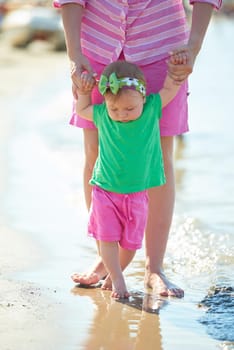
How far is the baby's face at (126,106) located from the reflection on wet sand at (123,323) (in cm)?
73

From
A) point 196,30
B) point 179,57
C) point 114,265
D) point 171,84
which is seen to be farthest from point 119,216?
point 196,30

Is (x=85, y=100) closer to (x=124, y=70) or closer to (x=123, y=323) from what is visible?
(x=124, y=70)

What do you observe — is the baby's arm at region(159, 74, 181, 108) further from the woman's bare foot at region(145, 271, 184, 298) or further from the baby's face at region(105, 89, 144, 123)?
the woman's bare foot at region(145, 271, 184, 298)

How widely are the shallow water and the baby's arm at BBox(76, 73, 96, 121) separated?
74 centimetres

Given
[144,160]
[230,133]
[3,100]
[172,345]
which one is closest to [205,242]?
[144,160]

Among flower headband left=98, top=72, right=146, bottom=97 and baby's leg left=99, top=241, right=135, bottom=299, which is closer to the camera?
flower headband left=98, top=72, right=146, bottom=97

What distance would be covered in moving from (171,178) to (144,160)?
0.36m

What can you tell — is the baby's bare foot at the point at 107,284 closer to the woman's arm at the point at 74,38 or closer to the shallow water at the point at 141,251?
the shallow water at the point at 141,251

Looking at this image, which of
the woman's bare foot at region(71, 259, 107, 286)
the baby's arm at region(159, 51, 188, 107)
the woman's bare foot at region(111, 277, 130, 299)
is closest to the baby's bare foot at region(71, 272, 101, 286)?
the woman's bare foot at region(71, 259, 107, 286)

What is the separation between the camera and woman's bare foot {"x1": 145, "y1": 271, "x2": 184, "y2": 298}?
4.35 meters

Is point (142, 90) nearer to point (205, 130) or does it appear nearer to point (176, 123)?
point (176, 123)

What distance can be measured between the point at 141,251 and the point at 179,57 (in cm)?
130

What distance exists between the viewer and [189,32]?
441 centimetres

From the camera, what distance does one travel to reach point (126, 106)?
4.12 meters
